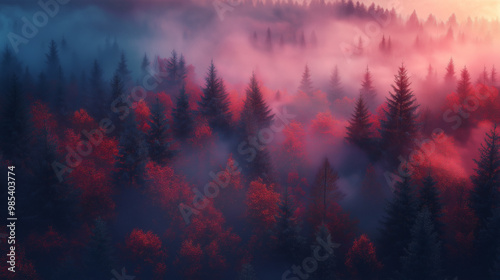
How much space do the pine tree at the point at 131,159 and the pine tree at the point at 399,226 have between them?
32393 mm

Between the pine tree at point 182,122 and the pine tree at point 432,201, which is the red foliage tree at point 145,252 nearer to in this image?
the pine tree at point 182,122

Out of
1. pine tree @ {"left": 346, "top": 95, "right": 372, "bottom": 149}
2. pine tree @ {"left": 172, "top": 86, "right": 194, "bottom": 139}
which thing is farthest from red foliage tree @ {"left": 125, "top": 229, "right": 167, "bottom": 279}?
pine tree @ {"left": 346, "top": 95, "right": 372, "bottom": 149}

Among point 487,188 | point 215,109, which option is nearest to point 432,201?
point 487,188

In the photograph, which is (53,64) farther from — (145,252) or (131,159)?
(145,252)

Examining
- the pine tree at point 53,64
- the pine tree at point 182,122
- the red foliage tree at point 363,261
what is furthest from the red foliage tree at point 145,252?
the pine tree at point 53,64

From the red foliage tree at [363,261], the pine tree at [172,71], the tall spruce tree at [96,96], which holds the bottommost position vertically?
the red foliage tree at [363,261]

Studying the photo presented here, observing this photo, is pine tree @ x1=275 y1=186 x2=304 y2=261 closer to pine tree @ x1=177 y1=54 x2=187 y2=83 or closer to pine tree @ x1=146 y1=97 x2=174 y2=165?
Answer: pine tree @ x1=146 y1=97 x2=174 y2=165

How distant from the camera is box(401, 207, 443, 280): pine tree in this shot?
105 ft

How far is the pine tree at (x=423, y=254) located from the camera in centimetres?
3210

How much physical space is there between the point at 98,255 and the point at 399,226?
108ft

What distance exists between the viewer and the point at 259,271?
41.0 meters

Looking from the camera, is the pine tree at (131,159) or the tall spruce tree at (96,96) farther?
the tall spruce tree at (96,96)

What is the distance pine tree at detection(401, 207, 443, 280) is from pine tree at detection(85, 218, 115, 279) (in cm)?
3094

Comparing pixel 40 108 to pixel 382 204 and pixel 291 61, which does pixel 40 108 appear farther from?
pixel 291 61
